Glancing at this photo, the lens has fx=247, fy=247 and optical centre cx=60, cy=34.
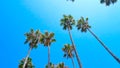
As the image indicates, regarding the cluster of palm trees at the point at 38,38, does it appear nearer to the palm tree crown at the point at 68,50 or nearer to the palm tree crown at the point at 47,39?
the palm tree crown at the point at 47,39

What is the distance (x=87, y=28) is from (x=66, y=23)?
18.4 feet

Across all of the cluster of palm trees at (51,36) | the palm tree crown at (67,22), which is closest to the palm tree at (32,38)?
the cluster of palm trees at (51,36)

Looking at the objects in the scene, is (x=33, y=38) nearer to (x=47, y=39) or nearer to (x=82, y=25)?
(x=47, y=39)

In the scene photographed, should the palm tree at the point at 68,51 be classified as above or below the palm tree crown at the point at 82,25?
below

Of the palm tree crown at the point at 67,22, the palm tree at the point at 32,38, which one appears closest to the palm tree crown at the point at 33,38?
the palm tree at the point at 32,38

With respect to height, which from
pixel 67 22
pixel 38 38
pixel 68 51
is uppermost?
pixel 67 22

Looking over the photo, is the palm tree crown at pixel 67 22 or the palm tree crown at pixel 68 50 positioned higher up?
the palm tree crown at pixel 67 22

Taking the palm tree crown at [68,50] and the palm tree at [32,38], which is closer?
the palm tree at [32,38]

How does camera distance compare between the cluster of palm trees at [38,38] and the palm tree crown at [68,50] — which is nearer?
the cluster of palm trees at [38,38]

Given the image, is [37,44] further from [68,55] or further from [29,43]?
[68,55]

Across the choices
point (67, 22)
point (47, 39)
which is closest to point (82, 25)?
→ point (67, 22)

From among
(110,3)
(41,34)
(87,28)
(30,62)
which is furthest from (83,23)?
(110,3)

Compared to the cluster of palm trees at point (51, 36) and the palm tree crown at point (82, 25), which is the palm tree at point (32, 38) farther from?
the palm tree crown at point (82, 25)

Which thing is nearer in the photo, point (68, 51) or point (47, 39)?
point (47, 39)
